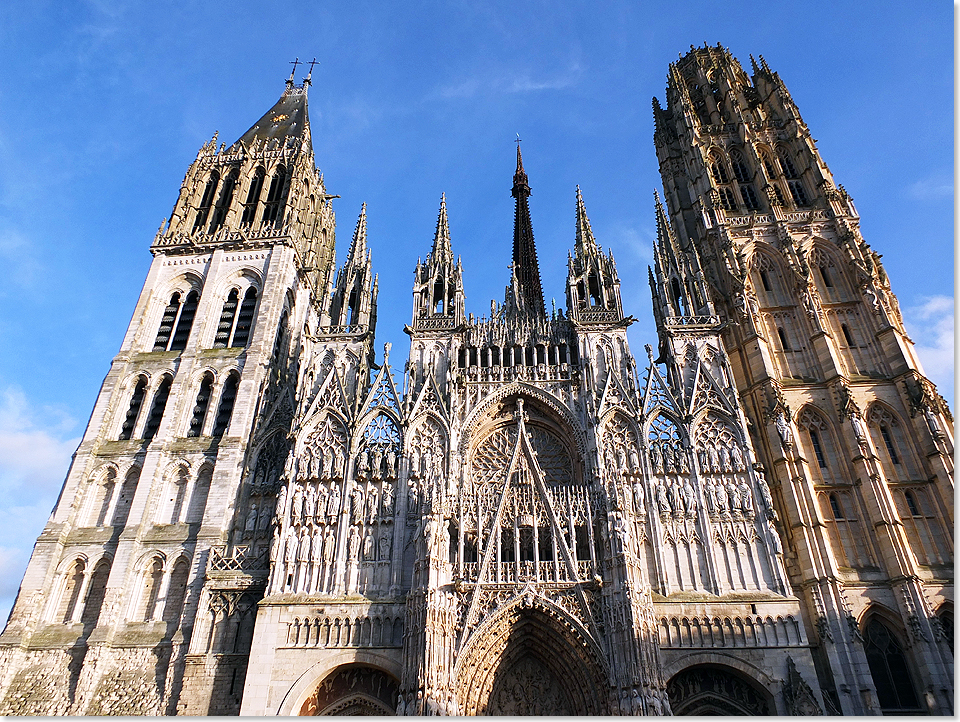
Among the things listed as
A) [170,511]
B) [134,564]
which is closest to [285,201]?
[170,511]

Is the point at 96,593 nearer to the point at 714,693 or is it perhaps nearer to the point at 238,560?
the point at 238,560

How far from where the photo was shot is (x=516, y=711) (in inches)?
885

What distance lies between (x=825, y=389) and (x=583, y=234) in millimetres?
13560

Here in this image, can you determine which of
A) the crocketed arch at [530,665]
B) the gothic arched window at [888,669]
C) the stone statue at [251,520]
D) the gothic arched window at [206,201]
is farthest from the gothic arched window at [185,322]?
the gothic arched window at [888,669]

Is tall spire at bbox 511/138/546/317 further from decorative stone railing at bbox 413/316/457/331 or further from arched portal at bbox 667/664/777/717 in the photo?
arched portal at bbox 667/664/777/717

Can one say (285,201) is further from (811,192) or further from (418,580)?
(811,192)

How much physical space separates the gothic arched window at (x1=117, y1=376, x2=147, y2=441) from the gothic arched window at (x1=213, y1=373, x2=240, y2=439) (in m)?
3.84

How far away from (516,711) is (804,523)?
12.7 metres

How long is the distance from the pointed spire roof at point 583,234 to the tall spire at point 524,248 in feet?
13.2

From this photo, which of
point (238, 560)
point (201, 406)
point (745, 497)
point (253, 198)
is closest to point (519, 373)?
point (745, 497)

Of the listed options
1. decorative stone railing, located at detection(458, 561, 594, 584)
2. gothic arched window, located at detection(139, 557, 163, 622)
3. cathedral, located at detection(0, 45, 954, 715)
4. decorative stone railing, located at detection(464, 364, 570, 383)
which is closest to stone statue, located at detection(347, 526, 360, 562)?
cathedral, located at detection(0, 45, 954, 715)

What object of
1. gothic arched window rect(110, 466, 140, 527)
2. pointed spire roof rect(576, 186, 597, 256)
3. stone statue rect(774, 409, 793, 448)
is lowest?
gothic arched window rect(110, 466, 140, 527)

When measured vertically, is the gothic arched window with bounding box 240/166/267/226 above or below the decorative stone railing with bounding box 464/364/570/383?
above

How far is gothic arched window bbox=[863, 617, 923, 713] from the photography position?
2180cm
